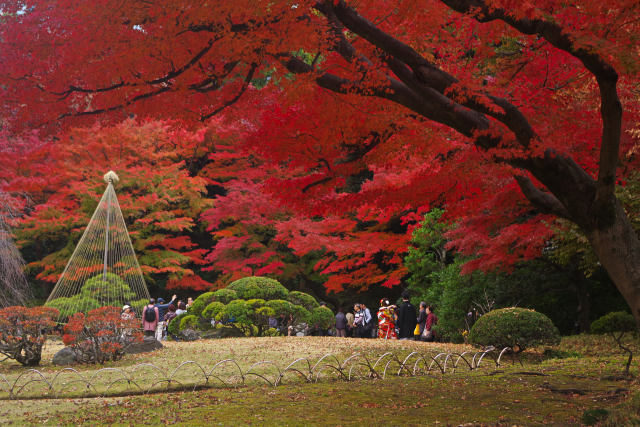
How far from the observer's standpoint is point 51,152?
1894 cm

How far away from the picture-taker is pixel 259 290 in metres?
14.5

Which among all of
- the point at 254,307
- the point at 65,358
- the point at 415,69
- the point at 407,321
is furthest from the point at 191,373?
the point at 407,321

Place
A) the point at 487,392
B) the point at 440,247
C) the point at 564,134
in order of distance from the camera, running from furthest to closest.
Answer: the point at 440,247, the point at 564,134, the point at 487,392

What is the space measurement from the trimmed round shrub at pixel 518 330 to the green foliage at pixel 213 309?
21.2 feet

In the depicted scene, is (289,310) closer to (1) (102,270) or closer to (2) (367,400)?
(1) (102,270)

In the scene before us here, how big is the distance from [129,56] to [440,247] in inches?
491

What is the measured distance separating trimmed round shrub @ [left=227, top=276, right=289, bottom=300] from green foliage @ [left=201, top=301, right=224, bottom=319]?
840 millimetres

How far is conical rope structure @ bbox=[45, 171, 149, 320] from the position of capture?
47.8 ft

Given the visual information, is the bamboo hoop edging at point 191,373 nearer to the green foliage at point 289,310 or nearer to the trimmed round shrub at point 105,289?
the green foliage at point 289,310

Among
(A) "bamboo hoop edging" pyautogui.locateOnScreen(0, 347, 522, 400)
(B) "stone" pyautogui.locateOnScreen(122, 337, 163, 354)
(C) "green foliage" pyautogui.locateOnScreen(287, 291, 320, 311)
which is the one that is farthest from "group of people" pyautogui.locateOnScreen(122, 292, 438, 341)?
(A) "bamboo hoop edging" pyautogui.locateOnScreen(0, 347, 522, 400)

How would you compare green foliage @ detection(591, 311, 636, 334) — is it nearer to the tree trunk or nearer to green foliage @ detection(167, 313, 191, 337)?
the tree trunk

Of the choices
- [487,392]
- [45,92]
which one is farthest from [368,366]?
[45,92]

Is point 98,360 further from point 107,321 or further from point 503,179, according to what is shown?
point 503,179

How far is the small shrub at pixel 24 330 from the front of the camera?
9648 mm
